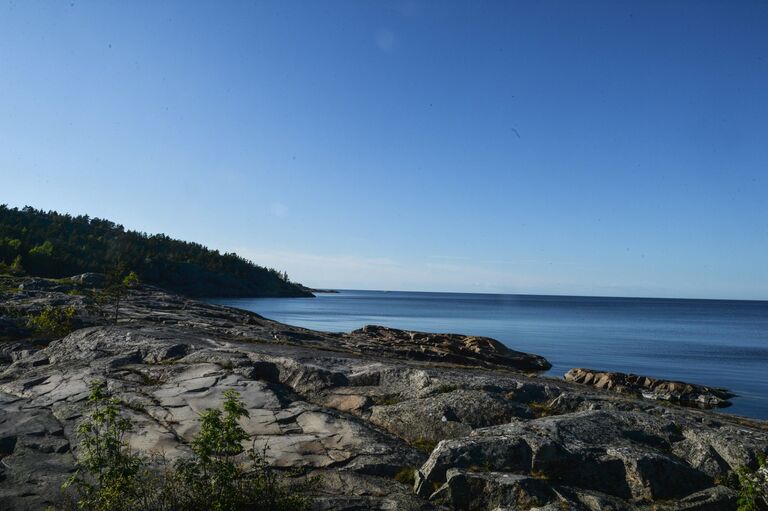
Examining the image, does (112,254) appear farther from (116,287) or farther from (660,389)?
(660,389)

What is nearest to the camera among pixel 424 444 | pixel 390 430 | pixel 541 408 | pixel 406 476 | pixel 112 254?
pixel 406 476

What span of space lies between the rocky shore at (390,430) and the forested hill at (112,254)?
78.8 metres

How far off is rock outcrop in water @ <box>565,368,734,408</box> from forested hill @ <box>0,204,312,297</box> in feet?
269

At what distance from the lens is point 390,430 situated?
485 inches

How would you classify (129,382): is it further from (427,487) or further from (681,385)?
(681,385)

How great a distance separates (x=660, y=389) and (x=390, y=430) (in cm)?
3054

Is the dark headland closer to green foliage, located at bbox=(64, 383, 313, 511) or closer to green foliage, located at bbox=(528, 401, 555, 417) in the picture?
green foliage, located at bbox=(528, 401, 555, 417)

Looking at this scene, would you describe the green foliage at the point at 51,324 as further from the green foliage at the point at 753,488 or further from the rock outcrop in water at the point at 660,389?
the rock outcrop in water at the point at 660,389

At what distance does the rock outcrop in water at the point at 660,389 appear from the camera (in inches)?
1331

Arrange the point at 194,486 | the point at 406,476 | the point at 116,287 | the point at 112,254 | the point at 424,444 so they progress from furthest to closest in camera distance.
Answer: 1. the point at 112,254
2. the point at 116,287
3. the point at 424,444
4. the point at 406,476
5. the point at 194,486

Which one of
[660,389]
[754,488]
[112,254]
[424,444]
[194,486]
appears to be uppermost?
[112,254]

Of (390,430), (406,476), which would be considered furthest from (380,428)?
(406,476)

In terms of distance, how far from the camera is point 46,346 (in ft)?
71.8

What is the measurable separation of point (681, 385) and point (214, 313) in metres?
32.7
